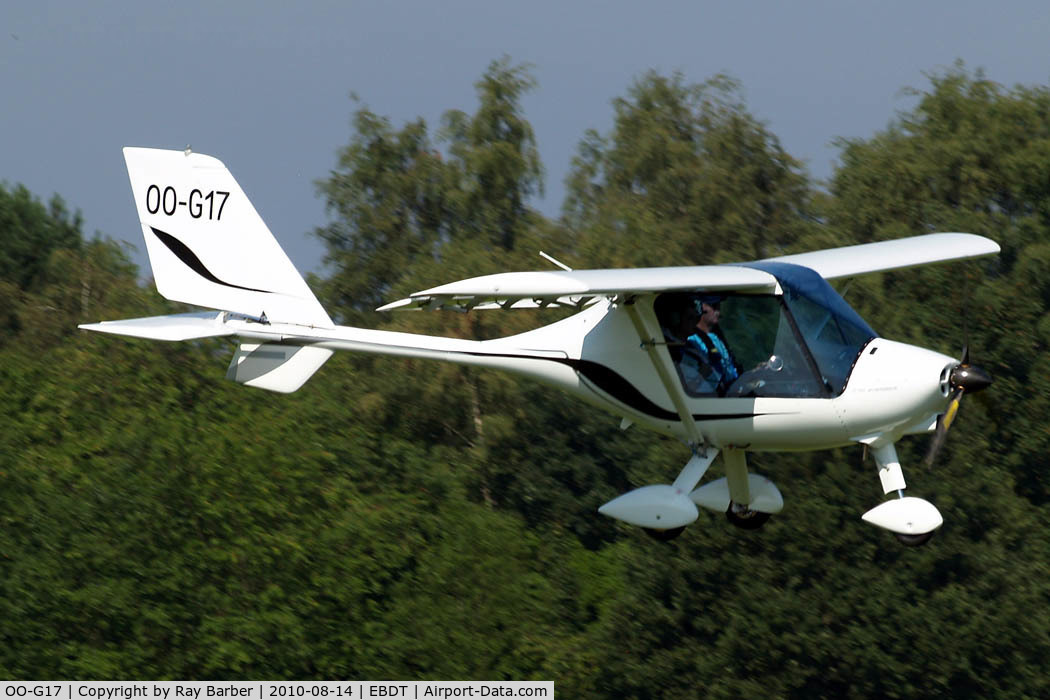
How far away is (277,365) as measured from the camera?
16141mm

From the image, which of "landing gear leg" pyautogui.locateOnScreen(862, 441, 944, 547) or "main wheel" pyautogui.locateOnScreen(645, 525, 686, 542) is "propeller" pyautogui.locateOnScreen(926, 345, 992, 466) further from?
"main wheel" pyautogui.locateOnScreen(645, 525, 686, 542)

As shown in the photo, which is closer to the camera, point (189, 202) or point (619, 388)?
point (619, 388)

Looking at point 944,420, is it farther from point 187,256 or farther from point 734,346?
point 187,256

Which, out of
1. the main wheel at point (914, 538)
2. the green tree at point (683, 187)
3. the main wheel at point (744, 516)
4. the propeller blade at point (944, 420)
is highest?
the green tree at point (683, 187)

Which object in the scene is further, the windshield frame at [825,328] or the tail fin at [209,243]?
the tail fin at [209,243]

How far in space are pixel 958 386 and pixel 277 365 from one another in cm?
641

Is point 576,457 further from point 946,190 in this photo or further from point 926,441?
point 946,190

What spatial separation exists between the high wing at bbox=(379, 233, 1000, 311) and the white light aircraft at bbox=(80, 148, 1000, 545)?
2cm

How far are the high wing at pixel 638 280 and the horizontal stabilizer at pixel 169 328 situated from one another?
235 centimetres

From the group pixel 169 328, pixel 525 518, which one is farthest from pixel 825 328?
pixel 525 518

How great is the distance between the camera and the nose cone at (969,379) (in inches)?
513

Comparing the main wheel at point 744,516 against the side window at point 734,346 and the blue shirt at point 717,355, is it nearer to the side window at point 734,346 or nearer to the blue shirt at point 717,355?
the side window at point 734,346

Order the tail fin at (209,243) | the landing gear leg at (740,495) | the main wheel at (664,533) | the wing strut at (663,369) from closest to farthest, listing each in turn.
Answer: the wing strut at (663,369)
the main wheel at (664,533)
the landing gear leg at (740,495)
the tail fin at (209,243)
